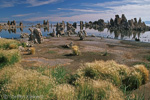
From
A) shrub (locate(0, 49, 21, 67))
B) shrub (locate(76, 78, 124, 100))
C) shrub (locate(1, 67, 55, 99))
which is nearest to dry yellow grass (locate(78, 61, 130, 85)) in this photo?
shrub (locate(76, 78, 124, 100))

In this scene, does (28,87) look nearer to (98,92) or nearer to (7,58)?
(98,92)

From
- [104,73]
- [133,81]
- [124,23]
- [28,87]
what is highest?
[124,23]

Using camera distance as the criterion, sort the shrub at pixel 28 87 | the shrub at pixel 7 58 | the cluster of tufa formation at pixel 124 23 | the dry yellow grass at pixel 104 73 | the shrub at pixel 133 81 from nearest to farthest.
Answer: the shrub at pixel 28 87, the dry yellow grass at pixel 104 73, the shrub at pixel 133 81, the shrub at pixel 7 58, the cluster of tufa formation at pixel 124 23

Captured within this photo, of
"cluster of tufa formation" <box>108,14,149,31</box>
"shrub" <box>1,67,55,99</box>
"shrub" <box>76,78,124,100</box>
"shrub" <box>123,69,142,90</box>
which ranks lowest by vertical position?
"shrub" <box>123,69,142,90</box>

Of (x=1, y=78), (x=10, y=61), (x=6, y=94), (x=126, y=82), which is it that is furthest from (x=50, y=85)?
(x=10, y=61)

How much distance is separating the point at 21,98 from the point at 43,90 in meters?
0.87

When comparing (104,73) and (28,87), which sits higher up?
(28,87)

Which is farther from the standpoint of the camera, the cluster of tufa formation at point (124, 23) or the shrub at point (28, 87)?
the cluster of tufa formation at point (124, 23)

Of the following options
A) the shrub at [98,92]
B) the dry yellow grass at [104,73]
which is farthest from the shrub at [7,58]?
the shrub at [98,92]

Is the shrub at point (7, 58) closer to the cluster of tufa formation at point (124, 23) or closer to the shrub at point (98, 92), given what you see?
the shrub at point (98, 92)

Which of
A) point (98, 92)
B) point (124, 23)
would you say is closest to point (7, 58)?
point (98, 92)

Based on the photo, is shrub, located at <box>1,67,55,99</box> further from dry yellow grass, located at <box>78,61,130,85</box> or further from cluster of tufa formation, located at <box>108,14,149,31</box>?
cluster of tufa formation, located at <box>108,14,149,31</box>

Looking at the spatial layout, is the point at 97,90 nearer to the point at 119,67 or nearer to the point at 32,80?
the point at 32,80

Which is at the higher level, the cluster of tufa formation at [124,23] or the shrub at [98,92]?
the cluster of tufa formation at [124,23]
